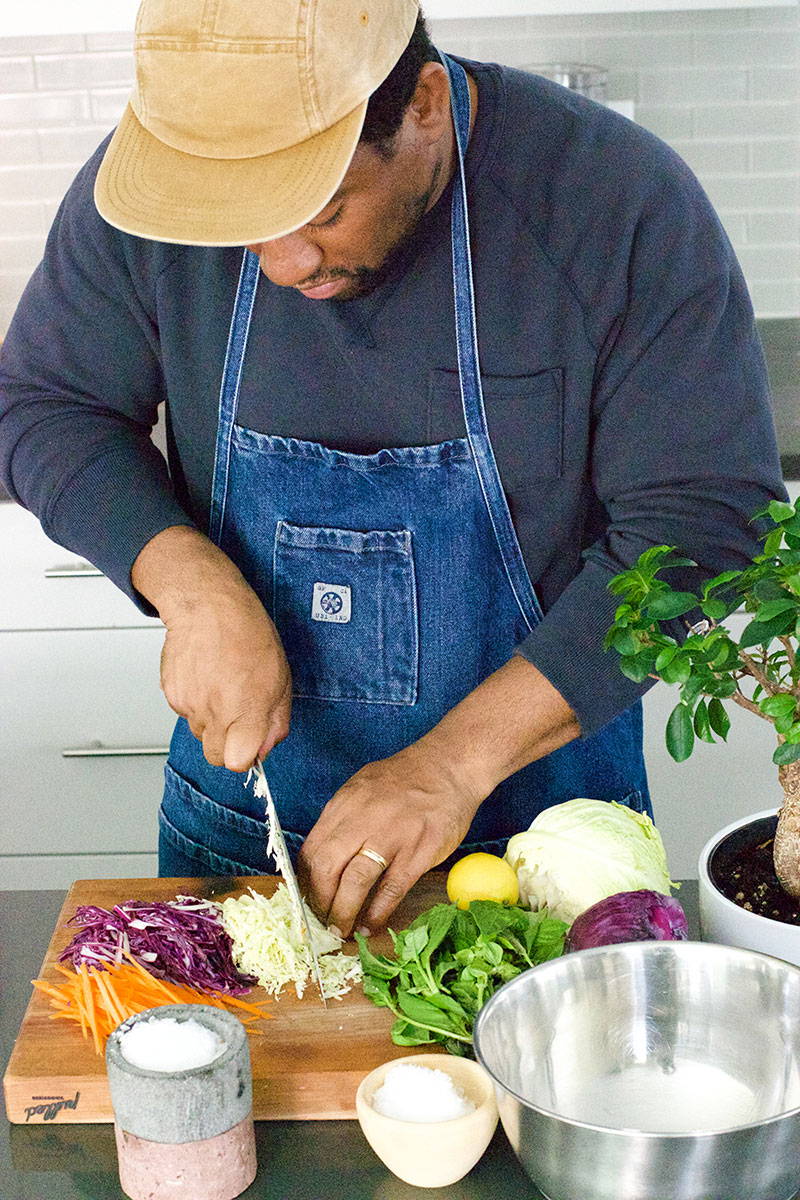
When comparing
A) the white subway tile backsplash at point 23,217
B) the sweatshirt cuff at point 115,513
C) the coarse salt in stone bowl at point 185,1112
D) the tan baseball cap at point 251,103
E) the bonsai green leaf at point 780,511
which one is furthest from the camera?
the white subway tile backsplash at point 23,217

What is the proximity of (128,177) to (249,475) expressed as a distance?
460mm

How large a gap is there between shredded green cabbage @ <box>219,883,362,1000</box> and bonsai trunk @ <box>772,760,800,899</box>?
0.42 metres

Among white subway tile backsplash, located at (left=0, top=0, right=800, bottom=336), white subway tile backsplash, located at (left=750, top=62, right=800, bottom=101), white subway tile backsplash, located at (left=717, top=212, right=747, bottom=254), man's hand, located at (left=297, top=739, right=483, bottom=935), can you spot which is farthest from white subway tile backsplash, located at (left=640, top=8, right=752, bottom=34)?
man's hand, located at (left=297, top=739, right=483, bottom=935)

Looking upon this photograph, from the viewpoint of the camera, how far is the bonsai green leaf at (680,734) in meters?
1.20

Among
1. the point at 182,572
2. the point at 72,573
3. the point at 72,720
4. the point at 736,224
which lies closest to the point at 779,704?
the point at 182,572

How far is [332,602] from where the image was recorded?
1.73 m

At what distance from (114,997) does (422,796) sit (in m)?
0.37

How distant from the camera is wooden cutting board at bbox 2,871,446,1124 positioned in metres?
1.20

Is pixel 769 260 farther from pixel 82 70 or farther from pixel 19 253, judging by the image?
pixel 19 253

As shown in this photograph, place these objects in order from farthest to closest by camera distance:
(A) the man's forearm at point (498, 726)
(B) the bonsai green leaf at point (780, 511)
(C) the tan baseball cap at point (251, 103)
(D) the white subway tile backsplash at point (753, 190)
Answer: (D) the white subway tile backsplash at point (753, 190), (A) the man's forearm at point (498, 726), (C) the tan baseball cap at point (251, 103), (B) the bonsai green leaf at point (780, 511)

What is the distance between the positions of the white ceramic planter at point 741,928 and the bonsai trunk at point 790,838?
0.22ft

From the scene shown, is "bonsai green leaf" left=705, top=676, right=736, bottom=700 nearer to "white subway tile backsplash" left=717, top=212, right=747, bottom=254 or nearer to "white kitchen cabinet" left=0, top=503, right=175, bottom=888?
"white kitchen cabinet" left=0, top=503, right=175, bottom=888

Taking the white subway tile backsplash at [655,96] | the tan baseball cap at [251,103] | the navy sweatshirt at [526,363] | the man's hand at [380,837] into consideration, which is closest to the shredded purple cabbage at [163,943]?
the man's hand at [380,837]

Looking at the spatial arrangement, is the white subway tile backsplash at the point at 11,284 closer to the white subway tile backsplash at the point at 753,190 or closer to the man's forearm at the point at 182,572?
the white subway tile backsplash at the point at 753,190
